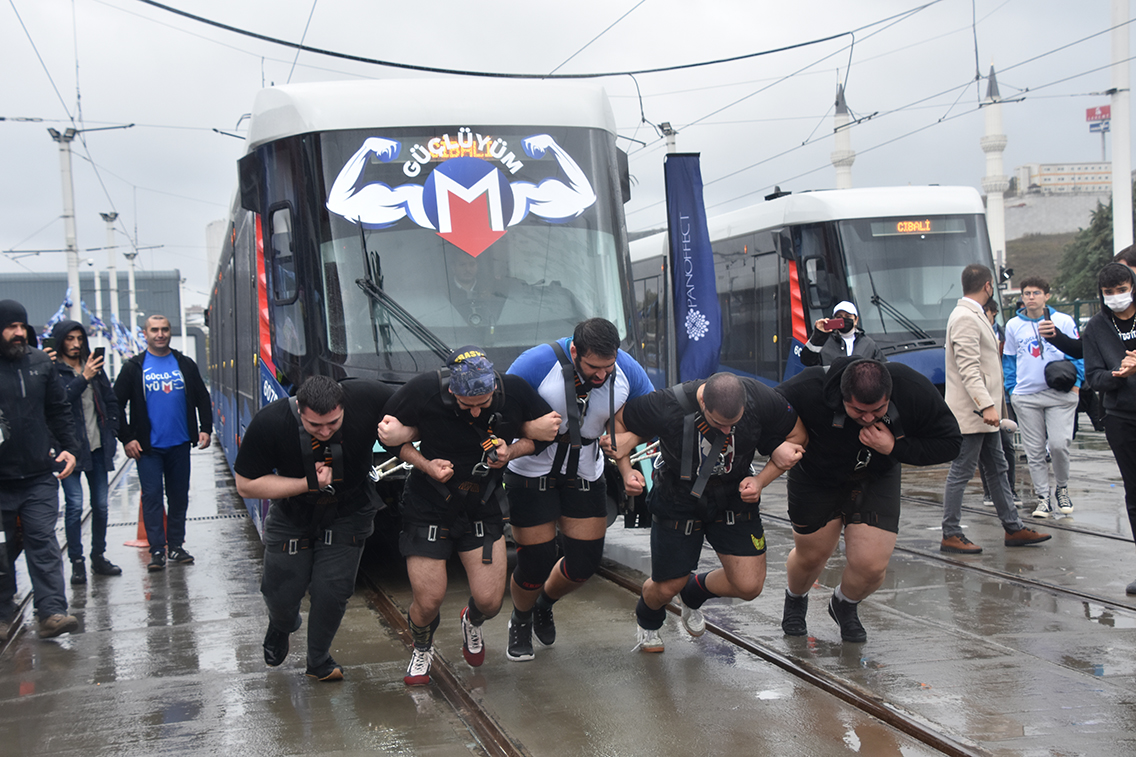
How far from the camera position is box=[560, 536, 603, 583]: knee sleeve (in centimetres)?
519

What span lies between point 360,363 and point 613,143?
2.45 metres

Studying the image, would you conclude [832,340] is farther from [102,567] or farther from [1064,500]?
[102,567]

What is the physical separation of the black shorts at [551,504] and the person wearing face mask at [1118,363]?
2.94 m

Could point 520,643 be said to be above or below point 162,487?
below

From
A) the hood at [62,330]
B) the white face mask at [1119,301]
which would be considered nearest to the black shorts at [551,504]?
the white face mask at [1119,301]

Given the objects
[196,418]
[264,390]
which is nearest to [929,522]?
[264,390]

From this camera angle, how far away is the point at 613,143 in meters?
7.59

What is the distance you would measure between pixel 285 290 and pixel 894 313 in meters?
8.35

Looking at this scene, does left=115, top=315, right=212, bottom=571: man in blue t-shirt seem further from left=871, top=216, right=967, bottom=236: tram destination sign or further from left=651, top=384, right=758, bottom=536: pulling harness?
left=871, top=216, right=967, bottom=236: tram destination sign

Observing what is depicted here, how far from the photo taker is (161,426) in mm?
8227

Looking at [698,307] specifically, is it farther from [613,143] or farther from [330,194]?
[330,194]

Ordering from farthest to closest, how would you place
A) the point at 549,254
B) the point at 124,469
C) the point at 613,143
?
the point at 124,469 < the point at 613,143 < the point at 549,254

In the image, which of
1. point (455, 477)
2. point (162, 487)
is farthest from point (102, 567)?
point (455, 477)

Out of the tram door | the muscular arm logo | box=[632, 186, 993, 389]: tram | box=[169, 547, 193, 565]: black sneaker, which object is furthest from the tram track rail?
the tram door
